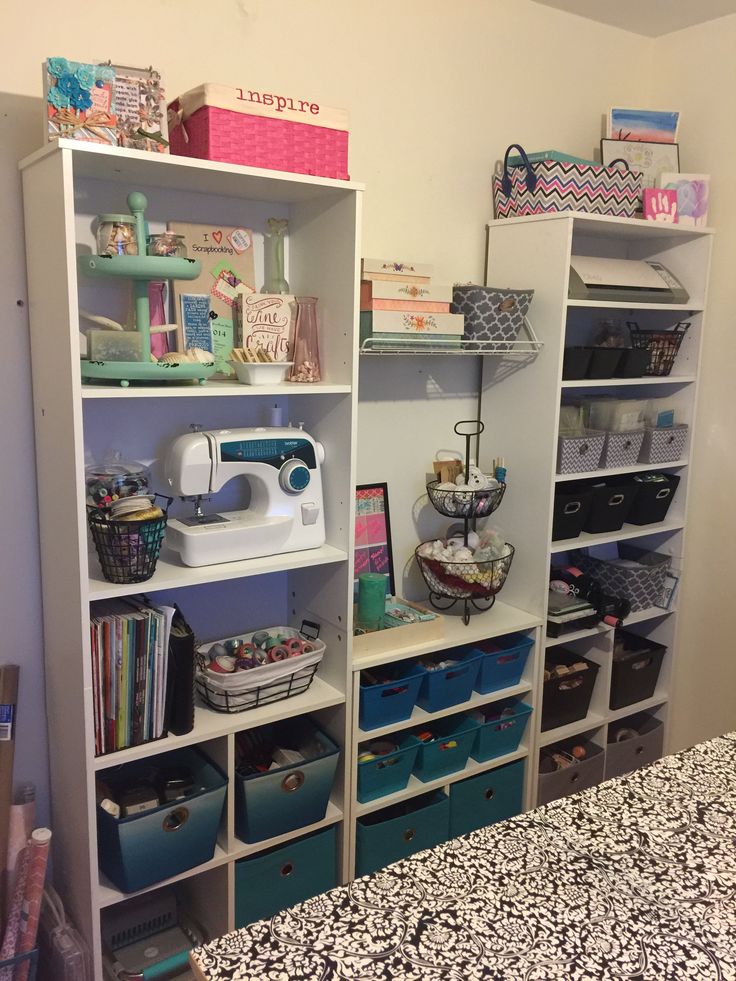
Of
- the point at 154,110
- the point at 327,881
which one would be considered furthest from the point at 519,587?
the point at 154,110

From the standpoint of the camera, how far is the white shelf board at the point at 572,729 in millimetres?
2615

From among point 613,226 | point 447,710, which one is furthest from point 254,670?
point 613,226

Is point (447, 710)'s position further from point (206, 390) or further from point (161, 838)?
point (206, 390)

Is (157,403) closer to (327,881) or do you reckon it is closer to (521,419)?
(521,419)

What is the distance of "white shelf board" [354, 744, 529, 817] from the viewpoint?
87.7 inches

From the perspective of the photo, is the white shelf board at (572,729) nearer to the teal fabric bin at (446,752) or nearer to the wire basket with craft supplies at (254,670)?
the teal fabric bin at (446,752)

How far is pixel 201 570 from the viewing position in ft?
6.22

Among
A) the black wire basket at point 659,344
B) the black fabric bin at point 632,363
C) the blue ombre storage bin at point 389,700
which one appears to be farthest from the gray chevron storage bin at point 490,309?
the blue ombre storage bin at point 389,700

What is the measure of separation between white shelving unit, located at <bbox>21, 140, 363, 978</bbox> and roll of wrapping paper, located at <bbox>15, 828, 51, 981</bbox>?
0.08m

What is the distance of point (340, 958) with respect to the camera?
1.17m

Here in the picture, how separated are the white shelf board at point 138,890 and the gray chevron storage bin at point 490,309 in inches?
Answer: 58.5

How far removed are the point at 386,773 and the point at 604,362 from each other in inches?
53.8

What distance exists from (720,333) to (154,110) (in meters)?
1.94

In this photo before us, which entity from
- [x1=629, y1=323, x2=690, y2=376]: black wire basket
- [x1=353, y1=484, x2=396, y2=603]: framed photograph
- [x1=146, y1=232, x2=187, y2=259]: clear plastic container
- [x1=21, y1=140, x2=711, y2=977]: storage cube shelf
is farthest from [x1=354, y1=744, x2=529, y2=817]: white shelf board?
[x1=146, y1=232, x2=187, y2=259]: clear plastic container
